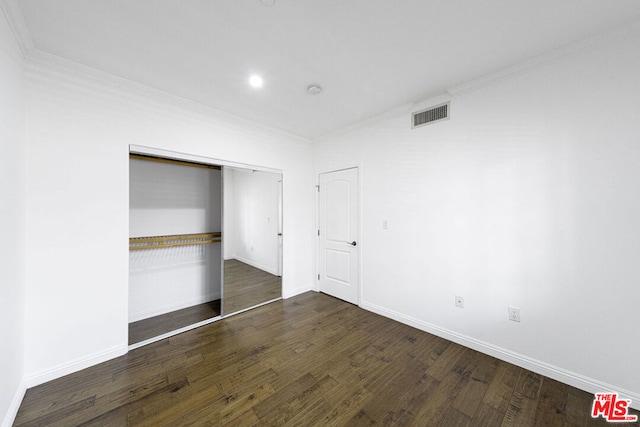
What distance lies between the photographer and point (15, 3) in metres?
1.47

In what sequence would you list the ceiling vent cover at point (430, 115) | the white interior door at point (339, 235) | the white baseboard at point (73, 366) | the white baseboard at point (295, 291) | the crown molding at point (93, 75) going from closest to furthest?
the crown molding at point (93, 75), the white baseboard at point (73, 366), the ceiling vent cover at point (430, 115), the white interior door at point (339, 235), the white baseboard at point (295, 291)

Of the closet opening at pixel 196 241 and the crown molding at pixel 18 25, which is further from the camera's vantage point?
the closet opening at pixel 196 241

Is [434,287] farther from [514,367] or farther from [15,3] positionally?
[15,3]

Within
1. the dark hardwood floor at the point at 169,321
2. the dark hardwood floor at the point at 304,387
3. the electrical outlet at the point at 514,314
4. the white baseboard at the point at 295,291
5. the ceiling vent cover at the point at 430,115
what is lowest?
the dark hardwood floor at the point at 304,387

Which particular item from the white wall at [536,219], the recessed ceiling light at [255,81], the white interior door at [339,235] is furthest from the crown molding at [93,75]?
the white wall at [536,219]

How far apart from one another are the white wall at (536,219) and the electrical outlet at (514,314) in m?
0.04

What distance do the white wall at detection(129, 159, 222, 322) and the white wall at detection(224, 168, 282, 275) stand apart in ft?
1.78

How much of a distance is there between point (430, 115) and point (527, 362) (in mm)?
2636

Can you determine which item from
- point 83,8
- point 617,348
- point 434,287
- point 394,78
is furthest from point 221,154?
point 617,348

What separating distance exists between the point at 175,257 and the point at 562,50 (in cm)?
473

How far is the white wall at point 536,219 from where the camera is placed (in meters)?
1.73

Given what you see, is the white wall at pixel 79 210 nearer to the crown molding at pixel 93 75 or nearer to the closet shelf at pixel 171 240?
the crown molding at pixel 93 75

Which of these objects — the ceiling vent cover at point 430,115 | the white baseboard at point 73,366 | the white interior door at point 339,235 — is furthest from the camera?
the white interior door at point 339,235

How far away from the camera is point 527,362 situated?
2092 mm
